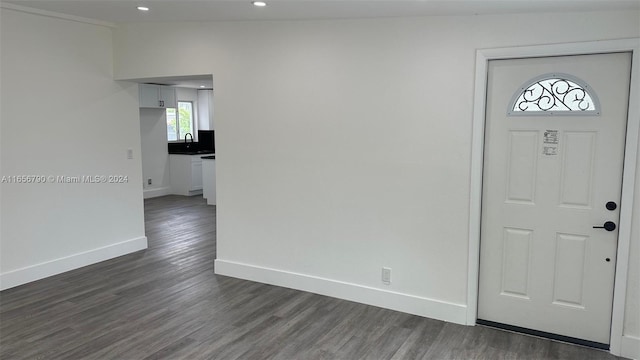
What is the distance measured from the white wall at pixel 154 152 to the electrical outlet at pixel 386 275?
6624mm

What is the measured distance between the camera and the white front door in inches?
120

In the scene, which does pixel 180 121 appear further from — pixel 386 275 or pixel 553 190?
pixel 553 190

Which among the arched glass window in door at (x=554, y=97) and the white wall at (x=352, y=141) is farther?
the white wall at (x=352, y=141)

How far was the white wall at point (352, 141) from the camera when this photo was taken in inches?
134

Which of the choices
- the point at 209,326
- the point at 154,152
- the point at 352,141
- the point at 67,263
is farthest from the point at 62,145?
the point at 154,152

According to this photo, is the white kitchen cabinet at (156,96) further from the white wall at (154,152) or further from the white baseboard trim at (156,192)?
the white baseboard trim at (156,192)

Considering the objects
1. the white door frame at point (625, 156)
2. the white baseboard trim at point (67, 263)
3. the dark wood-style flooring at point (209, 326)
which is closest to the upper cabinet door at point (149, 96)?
the white baseboard trim at point (67, 263)

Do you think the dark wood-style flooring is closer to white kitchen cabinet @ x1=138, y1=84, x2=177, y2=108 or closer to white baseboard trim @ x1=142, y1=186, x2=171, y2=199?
white baseboard trim @ x1=142, y1=186, x2=171, y2=199

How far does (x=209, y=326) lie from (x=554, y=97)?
3.03m

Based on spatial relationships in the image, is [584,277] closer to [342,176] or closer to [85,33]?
[342,176]

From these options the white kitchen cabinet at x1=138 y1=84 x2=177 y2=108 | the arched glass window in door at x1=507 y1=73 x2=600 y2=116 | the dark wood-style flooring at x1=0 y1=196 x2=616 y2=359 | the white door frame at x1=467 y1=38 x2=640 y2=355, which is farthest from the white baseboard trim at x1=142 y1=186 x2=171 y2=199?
the arched glass window in door at x1=507 y1=73 x2=600 y2=116

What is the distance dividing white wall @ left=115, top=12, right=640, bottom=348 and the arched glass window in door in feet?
0.93

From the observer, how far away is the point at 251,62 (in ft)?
14.0

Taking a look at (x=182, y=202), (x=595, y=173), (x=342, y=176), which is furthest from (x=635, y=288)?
(x=182, y=202)
